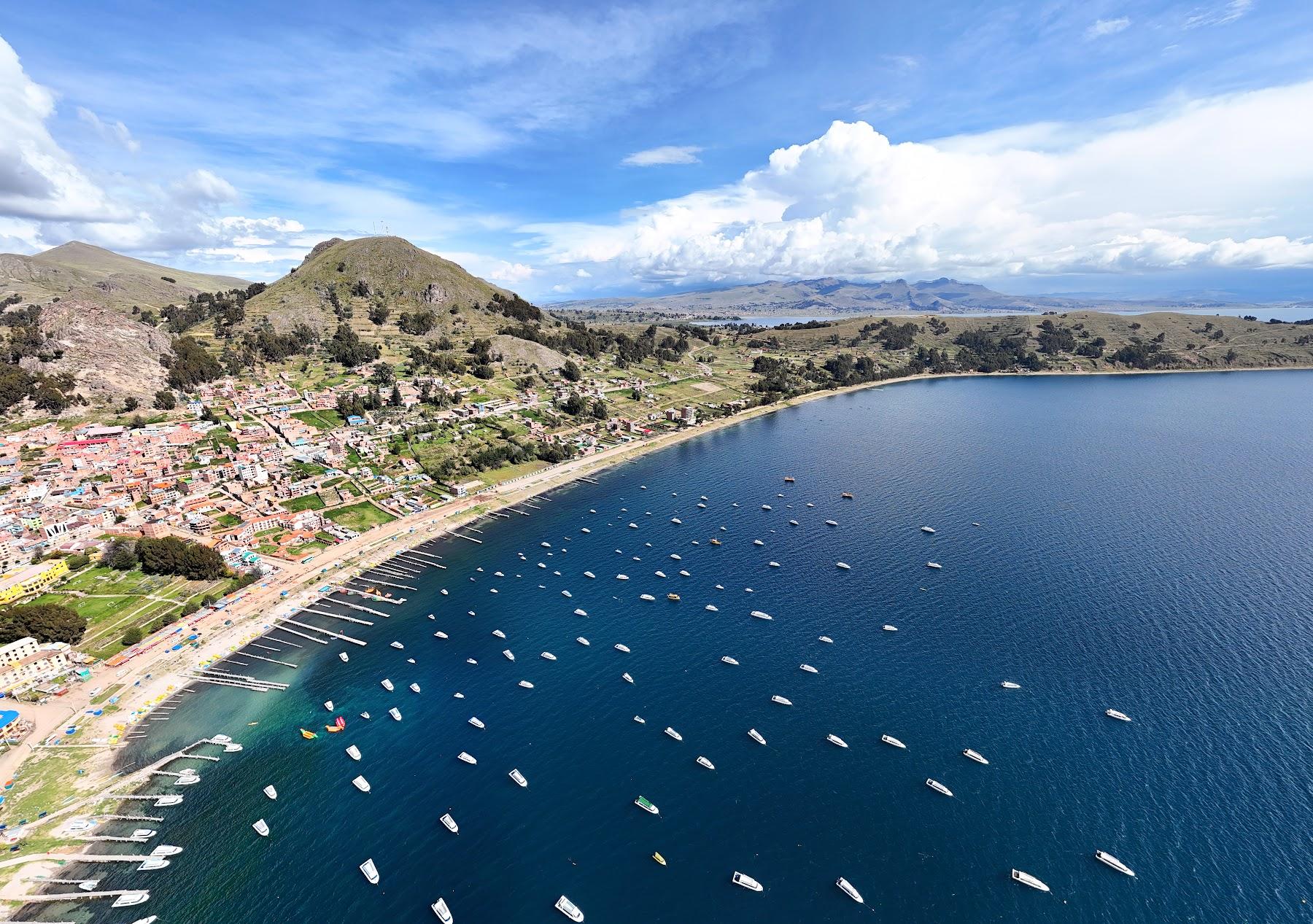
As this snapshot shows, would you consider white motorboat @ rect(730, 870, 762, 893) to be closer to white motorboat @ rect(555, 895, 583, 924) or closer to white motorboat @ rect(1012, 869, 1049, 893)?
white motorboat @ rect(555, 895, 583, 924)

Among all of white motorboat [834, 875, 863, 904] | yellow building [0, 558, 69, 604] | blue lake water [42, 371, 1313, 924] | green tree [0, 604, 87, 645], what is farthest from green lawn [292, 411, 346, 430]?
white motorboat [834, 875, 863, 904]

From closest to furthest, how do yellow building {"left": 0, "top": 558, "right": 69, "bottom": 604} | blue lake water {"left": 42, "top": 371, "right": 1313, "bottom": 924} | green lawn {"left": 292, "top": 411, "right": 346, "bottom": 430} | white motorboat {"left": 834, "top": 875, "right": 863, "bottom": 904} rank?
1. white motorboat {"left": 834, "top": 875, "right": 863, "bottom": 904}
2. blue lake water {"left": 42, "top": 371, "right": 1313, "bottom": 924}
3. yellow building {"left": 0, "top": 558, "right": 69, "bottom": 604}
4. green lawn {"left": 292, "top": 411, "right": 346, "bottom": 430}

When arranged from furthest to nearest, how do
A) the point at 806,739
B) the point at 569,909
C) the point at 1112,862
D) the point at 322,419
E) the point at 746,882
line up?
the point at 322,419
the point at 806,739
the point at 1112,862
the point at 746,882
the point at 569,909

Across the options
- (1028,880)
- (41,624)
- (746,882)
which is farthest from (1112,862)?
(41,624)

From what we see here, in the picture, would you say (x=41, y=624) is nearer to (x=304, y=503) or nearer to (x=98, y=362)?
(x=304, y=503)

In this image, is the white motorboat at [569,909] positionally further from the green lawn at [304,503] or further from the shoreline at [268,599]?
the green lawn at [304,503]

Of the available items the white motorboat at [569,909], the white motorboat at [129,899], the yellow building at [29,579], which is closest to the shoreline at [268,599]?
the white motorboat at [129,899]
